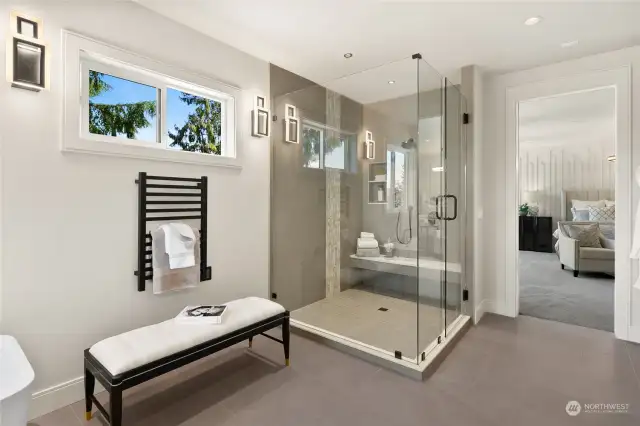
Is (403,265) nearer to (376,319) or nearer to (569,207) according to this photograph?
(376,319)

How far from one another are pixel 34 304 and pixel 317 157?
2703mm

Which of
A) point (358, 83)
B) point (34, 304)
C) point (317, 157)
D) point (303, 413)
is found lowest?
point (303, 413)

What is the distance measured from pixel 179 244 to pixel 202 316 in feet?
1.80

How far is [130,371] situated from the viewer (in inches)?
65.1

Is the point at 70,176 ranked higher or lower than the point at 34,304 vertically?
higher

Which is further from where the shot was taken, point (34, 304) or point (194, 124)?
point (194, 124)

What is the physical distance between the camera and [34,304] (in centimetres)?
185

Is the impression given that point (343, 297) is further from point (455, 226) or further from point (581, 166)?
point (581, 166)

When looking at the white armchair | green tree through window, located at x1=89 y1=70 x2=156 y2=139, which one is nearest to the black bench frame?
green tree through window, located at x1=89 y1=70 x2=156 y2=139

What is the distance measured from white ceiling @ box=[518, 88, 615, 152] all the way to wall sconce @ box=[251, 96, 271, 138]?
9.88 ft

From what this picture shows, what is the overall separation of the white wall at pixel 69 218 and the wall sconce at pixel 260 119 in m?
A: 0.61

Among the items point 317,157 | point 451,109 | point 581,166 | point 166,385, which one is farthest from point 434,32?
point 581,166

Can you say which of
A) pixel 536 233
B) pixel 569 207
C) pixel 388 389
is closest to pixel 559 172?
pixel 569 207

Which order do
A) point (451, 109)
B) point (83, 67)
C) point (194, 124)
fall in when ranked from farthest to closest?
point (451, 109), point (194, 124), point (83, 67)
